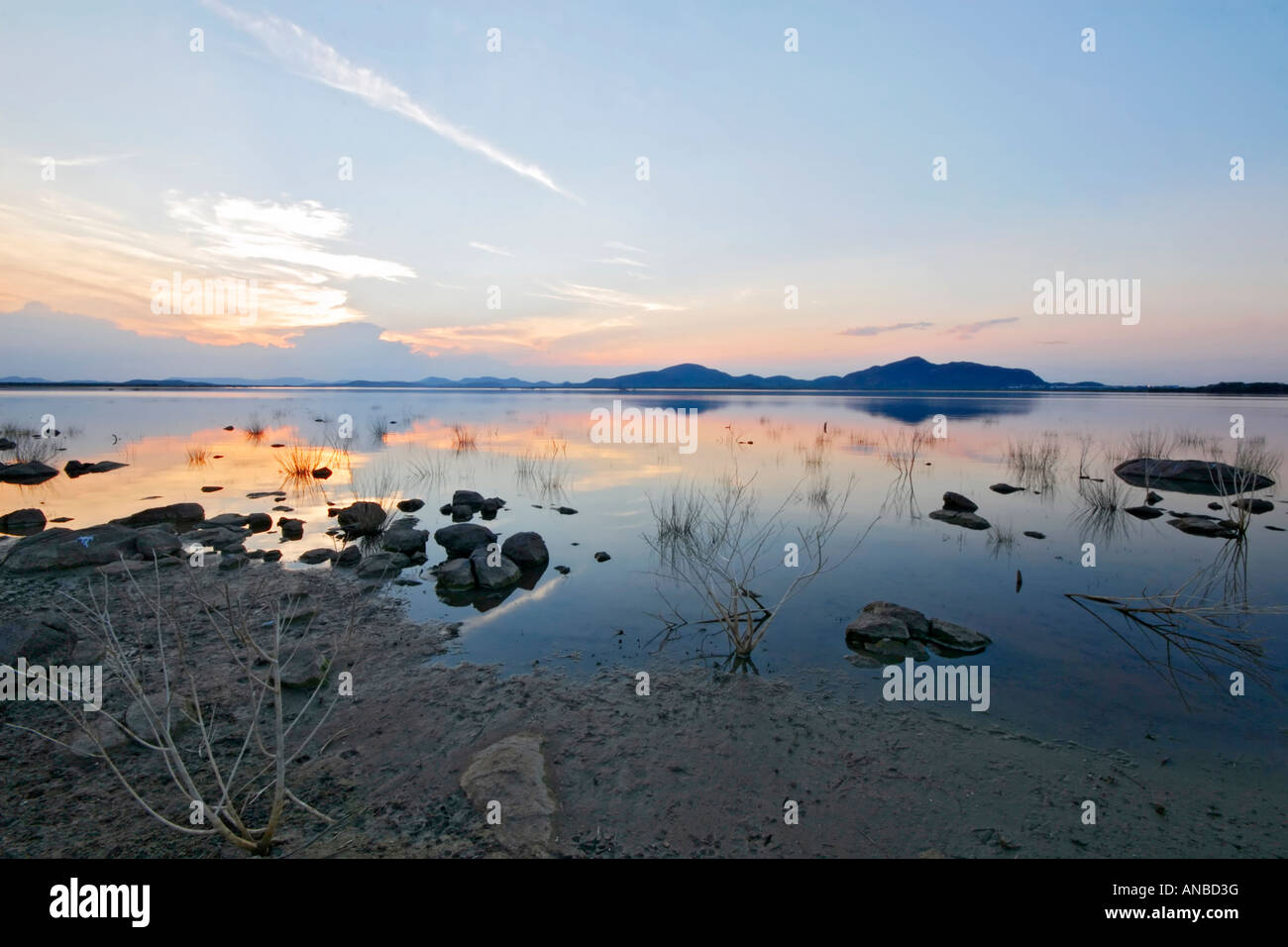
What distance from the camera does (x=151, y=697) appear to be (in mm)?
5457

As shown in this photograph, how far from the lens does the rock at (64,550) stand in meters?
9.33

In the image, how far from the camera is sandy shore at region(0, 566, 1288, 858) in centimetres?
378

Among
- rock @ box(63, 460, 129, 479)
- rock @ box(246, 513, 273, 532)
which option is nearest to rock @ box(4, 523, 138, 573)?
rock @ box(246, 513, 273, 532)

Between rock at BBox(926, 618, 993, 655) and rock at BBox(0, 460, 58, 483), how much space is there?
24837 mm

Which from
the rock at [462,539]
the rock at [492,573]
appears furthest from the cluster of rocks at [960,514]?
the rock at [462,539]

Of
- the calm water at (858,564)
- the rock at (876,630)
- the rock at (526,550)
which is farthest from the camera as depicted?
the rock at (526,550)

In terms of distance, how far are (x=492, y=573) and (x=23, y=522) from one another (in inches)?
461

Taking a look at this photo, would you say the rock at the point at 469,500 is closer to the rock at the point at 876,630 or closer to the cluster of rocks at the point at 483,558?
the cluster of rocks at the point at 483,558

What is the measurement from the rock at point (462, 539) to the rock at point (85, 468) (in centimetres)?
1617

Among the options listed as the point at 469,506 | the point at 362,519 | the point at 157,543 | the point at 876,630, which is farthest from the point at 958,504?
the point at 157,543

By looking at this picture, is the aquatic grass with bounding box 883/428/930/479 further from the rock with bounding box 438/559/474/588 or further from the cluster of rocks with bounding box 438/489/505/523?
the rock with bounding box 438/559/474/588
